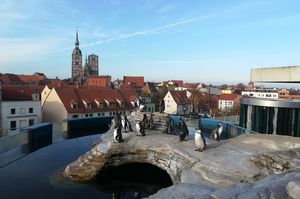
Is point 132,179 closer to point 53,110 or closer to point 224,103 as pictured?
point 53,110

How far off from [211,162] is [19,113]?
36.4 meters

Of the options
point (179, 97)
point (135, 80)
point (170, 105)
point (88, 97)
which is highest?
point (135, 80)

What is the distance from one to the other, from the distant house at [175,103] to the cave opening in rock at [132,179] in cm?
5008

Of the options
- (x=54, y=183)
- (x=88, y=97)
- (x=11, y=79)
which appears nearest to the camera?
(x=54, y=183)

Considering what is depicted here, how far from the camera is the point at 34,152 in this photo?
87.9 feet

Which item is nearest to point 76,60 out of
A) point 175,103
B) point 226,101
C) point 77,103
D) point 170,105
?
point 170,105

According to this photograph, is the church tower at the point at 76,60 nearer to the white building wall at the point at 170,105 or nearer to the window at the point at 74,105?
the white building wall at the point at 170,105

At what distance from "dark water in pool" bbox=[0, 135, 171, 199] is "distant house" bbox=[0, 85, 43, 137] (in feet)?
66.1

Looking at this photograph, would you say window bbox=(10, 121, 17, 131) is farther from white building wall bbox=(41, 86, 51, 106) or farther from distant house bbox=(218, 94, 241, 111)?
distant house bbox=(218, 94, 241, 111)

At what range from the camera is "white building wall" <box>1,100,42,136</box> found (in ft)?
138

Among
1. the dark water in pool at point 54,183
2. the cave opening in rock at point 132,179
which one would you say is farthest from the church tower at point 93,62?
the cave opening in rock at point 132,179

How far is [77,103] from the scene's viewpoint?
162 feet

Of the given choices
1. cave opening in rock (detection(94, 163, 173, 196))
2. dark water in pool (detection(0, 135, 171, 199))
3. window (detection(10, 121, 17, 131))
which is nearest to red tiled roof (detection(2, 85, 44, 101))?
window (detection(10, 121, 17, 131))

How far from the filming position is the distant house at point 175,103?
73688mm
